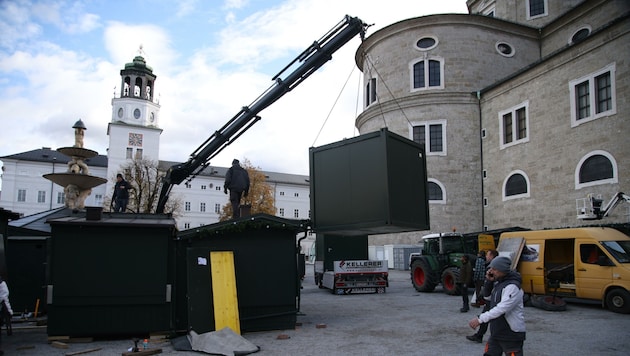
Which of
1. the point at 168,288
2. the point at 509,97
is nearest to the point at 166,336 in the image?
the point at 168,288

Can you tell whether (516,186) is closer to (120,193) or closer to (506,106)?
(506,106)

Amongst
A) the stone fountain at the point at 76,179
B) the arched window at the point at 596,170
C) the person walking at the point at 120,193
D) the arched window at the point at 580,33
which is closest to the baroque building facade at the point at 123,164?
the stone fountain at the point at 76,179

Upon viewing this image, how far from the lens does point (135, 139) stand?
251ft

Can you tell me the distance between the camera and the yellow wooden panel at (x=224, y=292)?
969 cm

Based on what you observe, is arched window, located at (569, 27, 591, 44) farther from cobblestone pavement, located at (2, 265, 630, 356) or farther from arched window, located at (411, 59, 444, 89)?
cobblestone pavement, located at (2, 265, 630, 356)

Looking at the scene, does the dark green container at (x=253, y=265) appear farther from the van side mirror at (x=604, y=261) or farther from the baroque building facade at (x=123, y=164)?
the baroque building facade at (x=123, y=164)

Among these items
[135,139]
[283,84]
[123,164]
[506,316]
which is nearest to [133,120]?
[135,139]

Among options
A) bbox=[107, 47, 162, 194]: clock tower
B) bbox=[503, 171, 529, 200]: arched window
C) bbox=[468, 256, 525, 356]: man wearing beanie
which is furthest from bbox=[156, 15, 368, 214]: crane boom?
bbox=[107, 47, 162, 194]: clock tower

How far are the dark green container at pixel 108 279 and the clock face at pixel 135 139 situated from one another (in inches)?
2780

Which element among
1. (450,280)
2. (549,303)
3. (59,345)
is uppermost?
(450,280)

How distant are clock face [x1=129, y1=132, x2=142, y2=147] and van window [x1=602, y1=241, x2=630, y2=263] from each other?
239 ft

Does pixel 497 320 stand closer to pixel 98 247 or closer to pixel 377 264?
pixel 98 247

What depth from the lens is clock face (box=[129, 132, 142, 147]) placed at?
76.2 meters

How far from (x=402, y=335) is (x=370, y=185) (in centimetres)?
318
